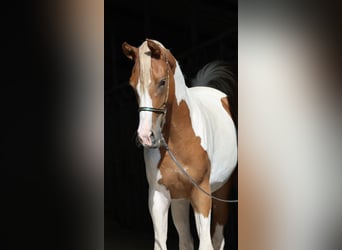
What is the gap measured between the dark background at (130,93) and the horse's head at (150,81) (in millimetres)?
35

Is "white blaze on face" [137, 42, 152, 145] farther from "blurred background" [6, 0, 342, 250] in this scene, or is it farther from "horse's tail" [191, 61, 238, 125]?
"horse's tail" [191, 61, 238, 125]

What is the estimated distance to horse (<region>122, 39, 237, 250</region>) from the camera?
2.27 m

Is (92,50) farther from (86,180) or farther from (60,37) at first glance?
(86,180)

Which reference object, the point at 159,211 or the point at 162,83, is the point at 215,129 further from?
the point at 159,211

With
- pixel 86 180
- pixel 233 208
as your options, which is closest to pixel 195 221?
pixel 233 208

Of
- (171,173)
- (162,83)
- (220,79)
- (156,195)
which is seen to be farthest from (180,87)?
(156,195)

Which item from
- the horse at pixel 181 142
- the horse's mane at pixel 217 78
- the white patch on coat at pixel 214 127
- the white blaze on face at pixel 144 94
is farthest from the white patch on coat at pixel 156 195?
the horse's mane at pixel 217 78

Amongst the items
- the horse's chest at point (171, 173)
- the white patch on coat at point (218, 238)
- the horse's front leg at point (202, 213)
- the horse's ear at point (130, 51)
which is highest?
the horse's ear at point (130, 51)

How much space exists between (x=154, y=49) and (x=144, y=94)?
0.67 ft

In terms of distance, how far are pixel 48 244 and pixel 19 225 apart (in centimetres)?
16

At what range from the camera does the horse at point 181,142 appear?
2271 millimetres

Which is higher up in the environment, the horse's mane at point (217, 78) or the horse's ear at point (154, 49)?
the horse's ear at point (154, 49)

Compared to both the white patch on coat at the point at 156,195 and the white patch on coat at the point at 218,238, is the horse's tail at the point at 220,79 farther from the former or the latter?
the white patch on coat at the point at 218,238

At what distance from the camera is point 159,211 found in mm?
2334
